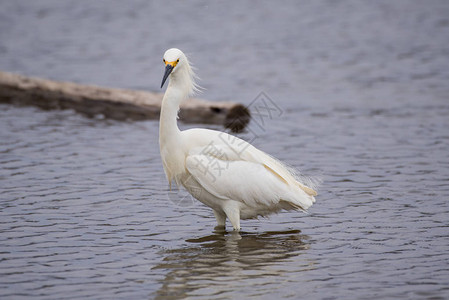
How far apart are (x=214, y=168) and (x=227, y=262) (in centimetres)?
111

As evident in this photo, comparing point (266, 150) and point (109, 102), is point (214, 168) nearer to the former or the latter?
point (266, 150)

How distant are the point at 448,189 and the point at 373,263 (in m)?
2.68

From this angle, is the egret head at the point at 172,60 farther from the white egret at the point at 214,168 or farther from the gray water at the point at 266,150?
the gray water at the point at 266,150

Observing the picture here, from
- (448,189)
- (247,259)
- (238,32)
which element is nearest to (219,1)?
(238,32)

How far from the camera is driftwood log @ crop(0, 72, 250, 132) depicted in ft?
38.7

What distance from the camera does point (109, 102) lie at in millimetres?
12625

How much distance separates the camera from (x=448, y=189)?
28.0 ft

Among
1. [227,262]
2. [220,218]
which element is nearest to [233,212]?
[220,218]

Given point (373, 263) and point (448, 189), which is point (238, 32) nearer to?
point (448, 189)

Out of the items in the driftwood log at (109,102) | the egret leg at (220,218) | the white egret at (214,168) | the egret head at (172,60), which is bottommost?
the egret leg at (220,218)

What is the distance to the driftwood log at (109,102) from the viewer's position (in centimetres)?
1180

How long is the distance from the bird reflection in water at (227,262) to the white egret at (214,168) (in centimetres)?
34

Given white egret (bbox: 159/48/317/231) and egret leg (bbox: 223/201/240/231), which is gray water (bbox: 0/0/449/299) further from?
white egret (bbox: 159/48/317/231)

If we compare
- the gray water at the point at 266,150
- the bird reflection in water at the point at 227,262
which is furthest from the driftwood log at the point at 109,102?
the bird reflection in water at the point at 227,262
